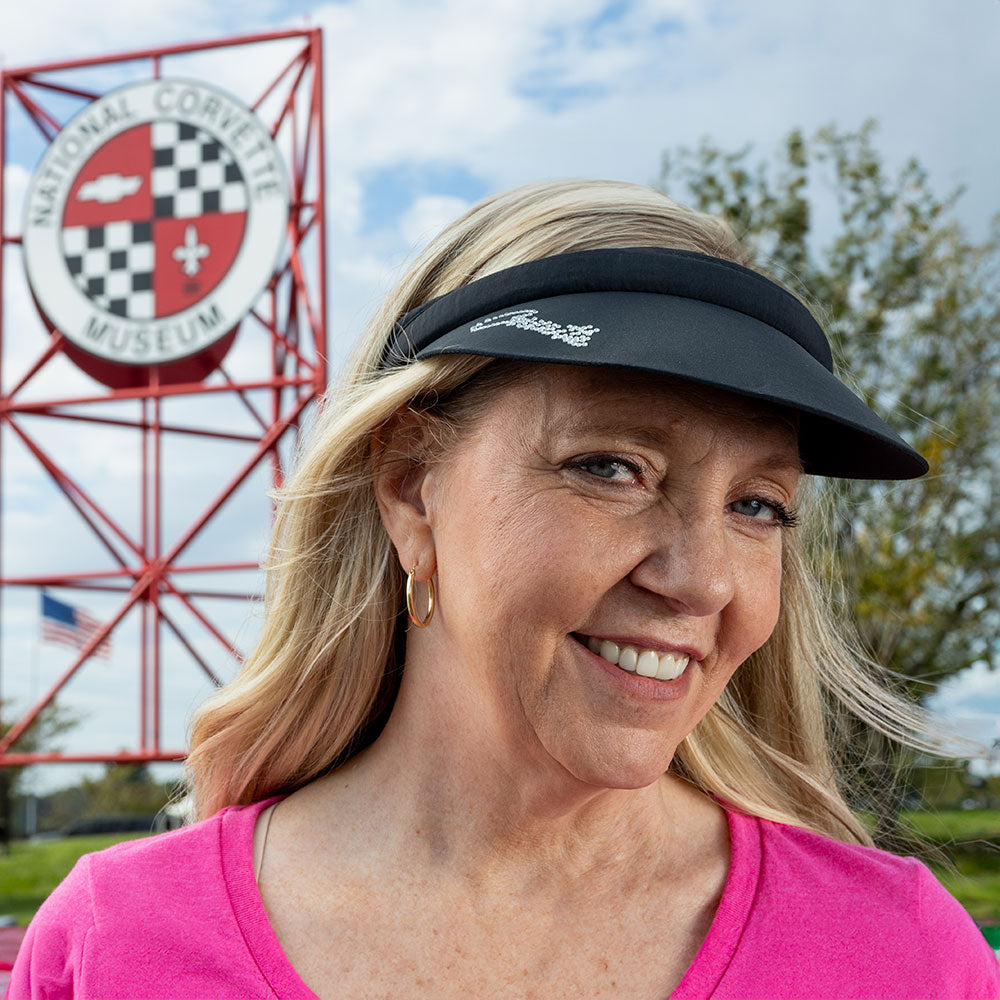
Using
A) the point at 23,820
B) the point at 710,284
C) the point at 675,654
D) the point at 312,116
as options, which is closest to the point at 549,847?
the point at 675,654

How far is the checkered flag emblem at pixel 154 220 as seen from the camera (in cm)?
833

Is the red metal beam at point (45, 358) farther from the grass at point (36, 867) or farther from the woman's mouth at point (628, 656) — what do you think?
the woman's mouth at point (628, 656)

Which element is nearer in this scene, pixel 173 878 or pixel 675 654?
pixel 675 654

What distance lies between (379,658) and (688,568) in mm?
584

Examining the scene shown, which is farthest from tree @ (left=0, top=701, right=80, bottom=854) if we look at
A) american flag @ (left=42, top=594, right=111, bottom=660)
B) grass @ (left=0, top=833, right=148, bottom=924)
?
american flag @ (left=42, top=594, right=111, bottom=660)

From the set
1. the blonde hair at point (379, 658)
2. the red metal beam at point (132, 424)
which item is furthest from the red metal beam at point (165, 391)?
the blonde hair at point (379, 658)

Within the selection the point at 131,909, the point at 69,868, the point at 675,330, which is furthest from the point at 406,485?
the point at 69,868

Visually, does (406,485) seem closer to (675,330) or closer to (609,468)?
(609,468)

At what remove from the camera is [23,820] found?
1780 cm

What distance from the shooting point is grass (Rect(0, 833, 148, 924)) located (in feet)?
36.4

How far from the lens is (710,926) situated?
158cm

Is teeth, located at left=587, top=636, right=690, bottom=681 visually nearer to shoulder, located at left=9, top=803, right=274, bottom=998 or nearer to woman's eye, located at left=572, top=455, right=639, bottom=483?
woman's eye, located at left=572, top=455, right=639, bottom=483

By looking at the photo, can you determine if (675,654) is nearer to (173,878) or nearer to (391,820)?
(391,820)

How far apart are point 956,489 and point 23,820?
551 inches
